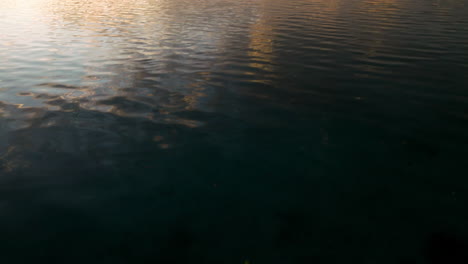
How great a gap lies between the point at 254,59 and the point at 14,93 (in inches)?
427

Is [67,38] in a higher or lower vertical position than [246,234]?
higher

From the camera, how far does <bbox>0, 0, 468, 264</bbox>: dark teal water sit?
17.1 feet

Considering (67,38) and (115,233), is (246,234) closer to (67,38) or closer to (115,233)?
(115,233)

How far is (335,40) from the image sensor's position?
2269cm

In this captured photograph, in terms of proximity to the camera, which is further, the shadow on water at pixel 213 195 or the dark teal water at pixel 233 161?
the dark teal water at pixel 233 161

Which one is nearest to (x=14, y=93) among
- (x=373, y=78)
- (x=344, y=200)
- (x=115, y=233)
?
(x=115, y=233)

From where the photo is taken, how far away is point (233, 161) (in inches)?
297

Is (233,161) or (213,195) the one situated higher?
(233,161)

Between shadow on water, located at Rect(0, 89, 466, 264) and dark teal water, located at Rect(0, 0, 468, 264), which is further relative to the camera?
dark teal water, located at Rect(0, 0, 468, 264)

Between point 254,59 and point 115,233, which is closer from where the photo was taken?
point 115,233

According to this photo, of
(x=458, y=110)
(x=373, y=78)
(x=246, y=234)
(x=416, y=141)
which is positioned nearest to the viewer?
(x=246, y=234)

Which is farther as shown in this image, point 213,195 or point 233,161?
point 233,161

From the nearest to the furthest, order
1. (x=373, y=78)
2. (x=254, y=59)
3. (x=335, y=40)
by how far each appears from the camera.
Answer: (x=373, y=78), (x=254, y=59), (x=335, y=40)

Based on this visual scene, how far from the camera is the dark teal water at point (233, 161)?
521 centimetres
